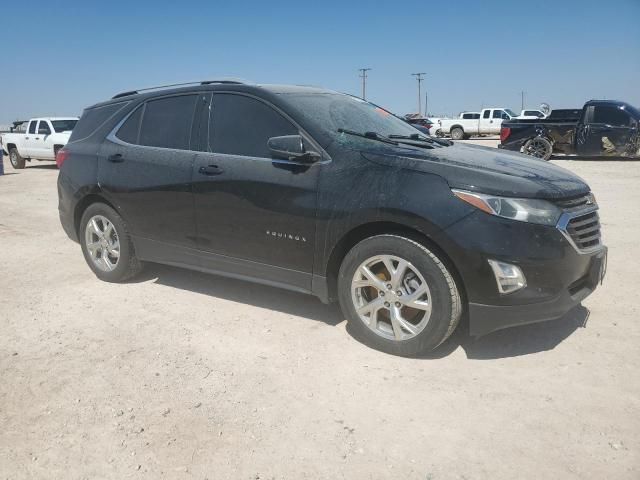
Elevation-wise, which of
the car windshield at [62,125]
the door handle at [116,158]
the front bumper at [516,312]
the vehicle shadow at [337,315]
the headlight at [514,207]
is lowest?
the vehicle shadow at [337,315]

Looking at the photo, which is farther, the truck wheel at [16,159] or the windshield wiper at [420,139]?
the truck wheel at [16,159]

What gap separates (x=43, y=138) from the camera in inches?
A: 671

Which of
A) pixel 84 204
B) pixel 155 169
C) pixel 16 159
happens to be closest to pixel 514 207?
pixel 155 169

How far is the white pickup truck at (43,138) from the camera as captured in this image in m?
16.7

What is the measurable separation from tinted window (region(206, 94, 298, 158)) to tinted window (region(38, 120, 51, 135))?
15.3 meters

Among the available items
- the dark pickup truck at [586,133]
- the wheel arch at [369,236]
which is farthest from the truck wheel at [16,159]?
the wheel arch at [369,236]

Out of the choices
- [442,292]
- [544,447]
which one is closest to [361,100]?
[442,292]

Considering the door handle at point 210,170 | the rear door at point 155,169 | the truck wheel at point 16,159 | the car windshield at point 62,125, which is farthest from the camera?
the truck wheel at point 16,159

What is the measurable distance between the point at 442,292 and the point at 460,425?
79cm

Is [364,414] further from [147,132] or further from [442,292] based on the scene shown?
[147,132]

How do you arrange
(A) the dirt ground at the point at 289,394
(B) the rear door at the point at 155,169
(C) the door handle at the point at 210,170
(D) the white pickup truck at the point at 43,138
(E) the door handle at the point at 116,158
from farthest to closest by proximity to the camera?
(D) the white pickup truck at the point at 43,138, (E) the door handle at the point at 116,158, (B) the rear door at the point at 155,169, (C) the door handle at the point at 210,170, (A) the dirt ground at the point at 289,394

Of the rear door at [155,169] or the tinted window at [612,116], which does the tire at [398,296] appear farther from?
the tinted window at [612,116]

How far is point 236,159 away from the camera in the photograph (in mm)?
3877

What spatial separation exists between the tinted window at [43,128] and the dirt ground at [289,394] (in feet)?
47.2
